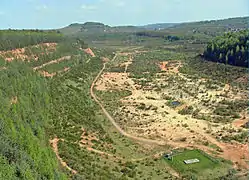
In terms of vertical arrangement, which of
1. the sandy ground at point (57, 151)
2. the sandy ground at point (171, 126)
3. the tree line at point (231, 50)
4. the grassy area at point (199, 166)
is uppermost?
the tree line at point (231, 50)

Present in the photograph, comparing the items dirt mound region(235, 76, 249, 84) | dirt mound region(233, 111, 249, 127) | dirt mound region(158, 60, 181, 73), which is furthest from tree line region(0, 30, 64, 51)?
dirt mound region(235, 76, 249, 84)

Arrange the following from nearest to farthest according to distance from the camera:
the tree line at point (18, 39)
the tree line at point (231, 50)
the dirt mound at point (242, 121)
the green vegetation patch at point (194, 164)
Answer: the green vegetation patch at point (194, 164)
the dirt mound at point (242, 121)
the tree line at point (18, 39)
the tree line at point (231, 50)

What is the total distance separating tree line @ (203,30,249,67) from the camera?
337ft

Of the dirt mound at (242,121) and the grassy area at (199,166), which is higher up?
the dirt mound at (242,121)

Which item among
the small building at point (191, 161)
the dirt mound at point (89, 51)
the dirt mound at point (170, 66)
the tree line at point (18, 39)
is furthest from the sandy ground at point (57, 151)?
the dirt mound at point (89, 51)

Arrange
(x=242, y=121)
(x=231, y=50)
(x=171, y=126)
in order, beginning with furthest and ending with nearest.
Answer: (x=231, y=50) < (x=242, y=121) < (x=171, y=126)

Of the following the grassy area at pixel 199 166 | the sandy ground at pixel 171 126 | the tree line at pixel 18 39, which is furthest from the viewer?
the tree line at pixel 18 39

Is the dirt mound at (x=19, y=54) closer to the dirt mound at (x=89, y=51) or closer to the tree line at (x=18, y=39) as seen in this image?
the tree line at (x=18, y=39)

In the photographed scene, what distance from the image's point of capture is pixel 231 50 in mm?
109375

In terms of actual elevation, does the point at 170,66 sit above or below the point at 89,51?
below

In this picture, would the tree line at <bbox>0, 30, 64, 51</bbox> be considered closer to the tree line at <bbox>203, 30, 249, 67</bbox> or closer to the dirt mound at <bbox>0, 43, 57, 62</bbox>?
the dirt mound at <bbox>0, 43, 57, 62</bbox>

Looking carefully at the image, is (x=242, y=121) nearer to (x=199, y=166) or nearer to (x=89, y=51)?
(x=199, y=166)

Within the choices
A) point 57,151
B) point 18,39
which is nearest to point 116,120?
point 57,151

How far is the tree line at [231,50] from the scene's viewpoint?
4045 inches
